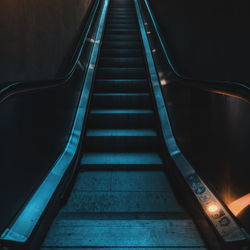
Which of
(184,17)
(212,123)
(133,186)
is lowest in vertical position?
(133,186)

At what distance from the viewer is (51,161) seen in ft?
6.89

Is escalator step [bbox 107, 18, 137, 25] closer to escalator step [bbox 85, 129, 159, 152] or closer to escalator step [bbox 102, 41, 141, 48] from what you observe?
escalator step [bbox 102, 41, 141, 48]

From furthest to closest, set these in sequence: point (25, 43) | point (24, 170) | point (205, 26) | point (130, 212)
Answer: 1. point (205, 26)
2. point (25, 43)
3. point (130, 212)
4. point (24, 170)

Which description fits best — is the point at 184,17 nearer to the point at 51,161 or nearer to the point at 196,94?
the point at 196,94

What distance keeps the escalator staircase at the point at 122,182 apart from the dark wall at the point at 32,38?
0.98 metres

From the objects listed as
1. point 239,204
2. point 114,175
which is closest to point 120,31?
point 114,175

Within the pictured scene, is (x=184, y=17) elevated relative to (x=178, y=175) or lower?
elevated

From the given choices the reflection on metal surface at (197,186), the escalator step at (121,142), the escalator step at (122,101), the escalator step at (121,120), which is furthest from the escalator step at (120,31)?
the escalator step at (121,142)

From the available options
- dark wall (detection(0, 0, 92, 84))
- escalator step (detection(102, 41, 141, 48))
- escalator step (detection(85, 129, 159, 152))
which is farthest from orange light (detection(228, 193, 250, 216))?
escalator step (detection(102, 41, 141, 48))

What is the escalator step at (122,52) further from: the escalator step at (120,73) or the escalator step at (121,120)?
the escalator step at (121,120)

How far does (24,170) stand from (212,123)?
1493 mm

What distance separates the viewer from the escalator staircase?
1.58 meters

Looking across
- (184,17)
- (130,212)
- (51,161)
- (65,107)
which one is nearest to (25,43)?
(65,107)

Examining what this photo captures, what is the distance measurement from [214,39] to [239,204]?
5.19 feet
